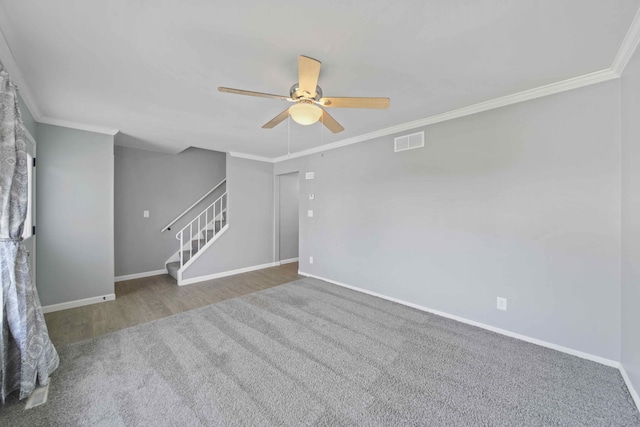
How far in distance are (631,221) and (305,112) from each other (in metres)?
2.50

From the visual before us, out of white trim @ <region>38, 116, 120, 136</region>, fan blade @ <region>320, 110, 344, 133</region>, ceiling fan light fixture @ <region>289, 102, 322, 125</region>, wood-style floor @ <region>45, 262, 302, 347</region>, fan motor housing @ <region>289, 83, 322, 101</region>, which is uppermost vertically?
white trim @ <region>38, 116, 120, 136</region>

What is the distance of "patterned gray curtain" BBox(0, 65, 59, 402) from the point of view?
169 centimetres

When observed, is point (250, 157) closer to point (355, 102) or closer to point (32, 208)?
point (32, 208)

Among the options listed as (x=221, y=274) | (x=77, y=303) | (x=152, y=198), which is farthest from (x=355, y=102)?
(x=152, y=198)

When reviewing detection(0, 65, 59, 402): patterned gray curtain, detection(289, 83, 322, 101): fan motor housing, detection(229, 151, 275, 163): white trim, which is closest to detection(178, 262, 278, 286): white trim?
detection(229, 151, 275, 163): white trim

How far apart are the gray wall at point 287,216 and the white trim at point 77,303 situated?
3.02 metres

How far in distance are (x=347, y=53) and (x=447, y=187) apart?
1932 millimetres

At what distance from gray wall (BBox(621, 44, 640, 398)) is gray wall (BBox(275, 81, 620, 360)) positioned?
0.11 metres

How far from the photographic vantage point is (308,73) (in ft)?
5.34

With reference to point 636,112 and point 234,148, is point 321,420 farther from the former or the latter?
point 234,148

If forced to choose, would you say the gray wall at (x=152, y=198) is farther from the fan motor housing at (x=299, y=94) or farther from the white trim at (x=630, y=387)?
the white trim at (x=630, y=387)

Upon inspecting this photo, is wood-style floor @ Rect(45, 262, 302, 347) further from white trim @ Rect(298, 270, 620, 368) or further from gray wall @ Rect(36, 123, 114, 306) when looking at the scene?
A: white trim @ Rect(298, 270, 620, 368)

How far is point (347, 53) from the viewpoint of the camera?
1793mm

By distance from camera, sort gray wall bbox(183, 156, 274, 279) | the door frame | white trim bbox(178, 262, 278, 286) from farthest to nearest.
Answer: the door frame
gray wall bbox(183, 156, 274, 279)
white trim bbox(178, 262, 278, 286)
